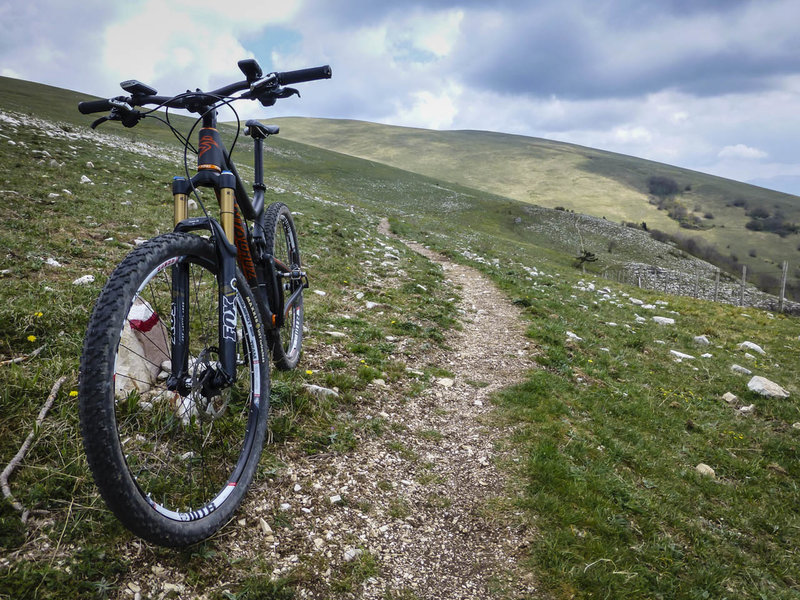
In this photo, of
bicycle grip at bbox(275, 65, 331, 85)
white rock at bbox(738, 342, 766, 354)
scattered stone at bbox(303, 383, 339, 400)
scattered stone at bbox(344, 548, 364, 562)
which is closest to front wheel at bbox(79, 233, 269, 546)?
scattered stone at bbox(303, 383, 339, 400)

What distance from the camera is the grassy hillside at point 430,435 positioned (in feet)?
10.2

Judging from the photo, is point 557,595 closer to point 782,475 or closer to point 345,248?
point 782,475

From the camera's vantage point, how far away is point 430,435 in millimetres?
5727

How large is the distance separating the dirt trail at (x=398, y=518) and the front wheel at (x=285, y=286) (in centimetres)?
153

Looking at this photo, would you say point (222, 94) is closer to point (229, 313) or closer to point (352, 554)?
point (229, 313)

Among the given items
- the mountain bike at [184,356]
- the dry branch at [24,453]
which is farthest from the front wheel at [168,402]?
the dry branch at [24,453]

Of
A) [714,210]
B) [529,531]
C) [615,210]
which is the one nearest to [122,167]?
[529,531]

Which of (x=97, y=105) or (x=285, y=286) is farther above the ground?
(x=97, y=105)

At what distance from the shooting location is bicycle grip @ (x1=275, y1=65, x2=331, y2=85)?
3750 mm

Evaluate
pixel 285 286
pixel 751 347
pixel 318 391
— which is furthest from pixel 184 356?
pixel 751 347

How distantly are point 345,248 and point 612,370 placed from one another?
36.0 ft

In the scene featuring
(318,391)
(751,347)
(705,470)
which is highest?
(318,391)

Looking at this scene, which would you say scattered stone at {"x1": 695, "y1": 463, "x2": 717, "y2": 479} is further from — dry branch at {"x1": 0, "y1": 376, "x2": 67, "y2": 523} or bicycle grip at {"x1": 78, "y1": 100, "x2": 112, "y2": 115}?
bicycle grip at {"x1": 78, "y1": 100, "x2": 112, "y2": 115}

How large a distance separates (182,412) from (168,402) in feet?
0.72
